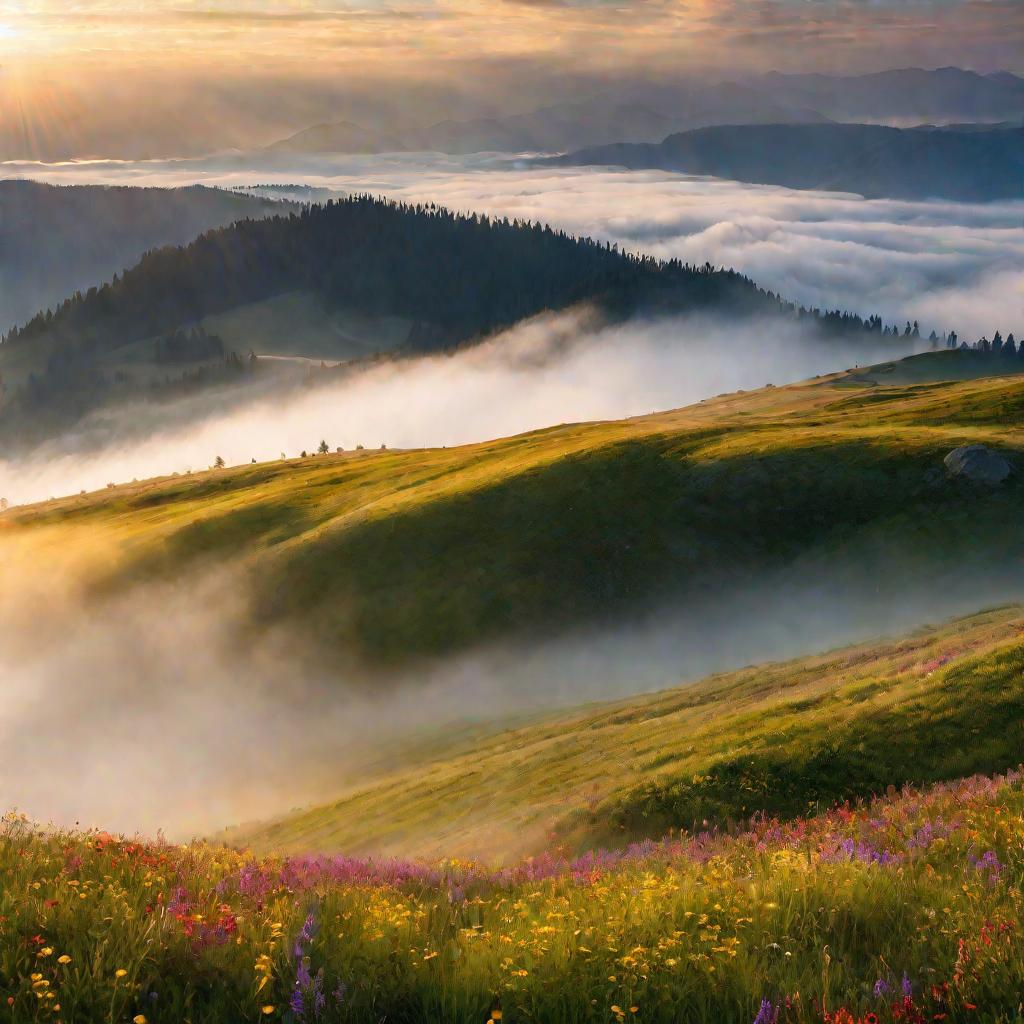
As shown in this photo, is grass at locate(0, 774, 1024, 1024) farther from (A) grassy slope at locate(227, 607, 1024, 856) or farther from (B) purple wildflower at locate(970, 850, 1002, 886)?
(A) grassy slope at locate(227, 607, 1024, 856)

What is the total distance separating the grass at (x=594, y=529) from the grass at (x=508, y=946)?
2489 inches

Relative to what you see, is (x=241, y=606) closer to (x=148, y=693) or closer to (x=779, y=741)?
(x=148, y=693)

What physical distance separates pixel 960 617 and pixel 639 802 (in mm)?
30319

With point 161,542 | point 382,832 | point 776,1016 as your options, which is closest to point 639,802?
point 382,832

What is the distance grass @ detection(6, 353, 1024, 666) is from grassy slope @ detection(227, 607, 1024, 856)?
2343cm

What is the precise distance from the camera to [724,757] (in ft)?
106

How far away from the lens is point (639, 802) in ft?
102

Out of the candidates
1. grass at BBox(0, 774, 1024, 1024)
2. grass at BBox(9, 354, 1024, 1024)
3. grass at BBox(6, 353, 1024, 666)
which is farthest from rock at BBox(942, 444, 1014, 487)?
grass at BBox(0, 774, 1024, 1024)

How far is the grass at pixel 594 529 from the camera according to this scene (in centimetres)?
7438

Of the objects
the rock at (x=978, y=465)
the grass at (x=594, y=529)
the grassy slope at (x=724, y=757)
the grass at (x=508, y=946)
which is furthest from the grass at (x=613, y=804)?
the rock at (x=978, y=465)

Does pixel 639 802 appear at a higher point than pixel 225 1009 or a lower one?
lower

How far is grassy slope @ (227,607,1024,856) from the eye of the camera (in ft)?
99.5

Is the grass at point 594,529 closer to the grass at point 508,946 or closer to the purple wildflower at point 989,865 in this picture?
the purple wildflower at point 989,865

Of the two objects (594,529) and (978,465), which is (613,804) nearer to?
(594,529)
